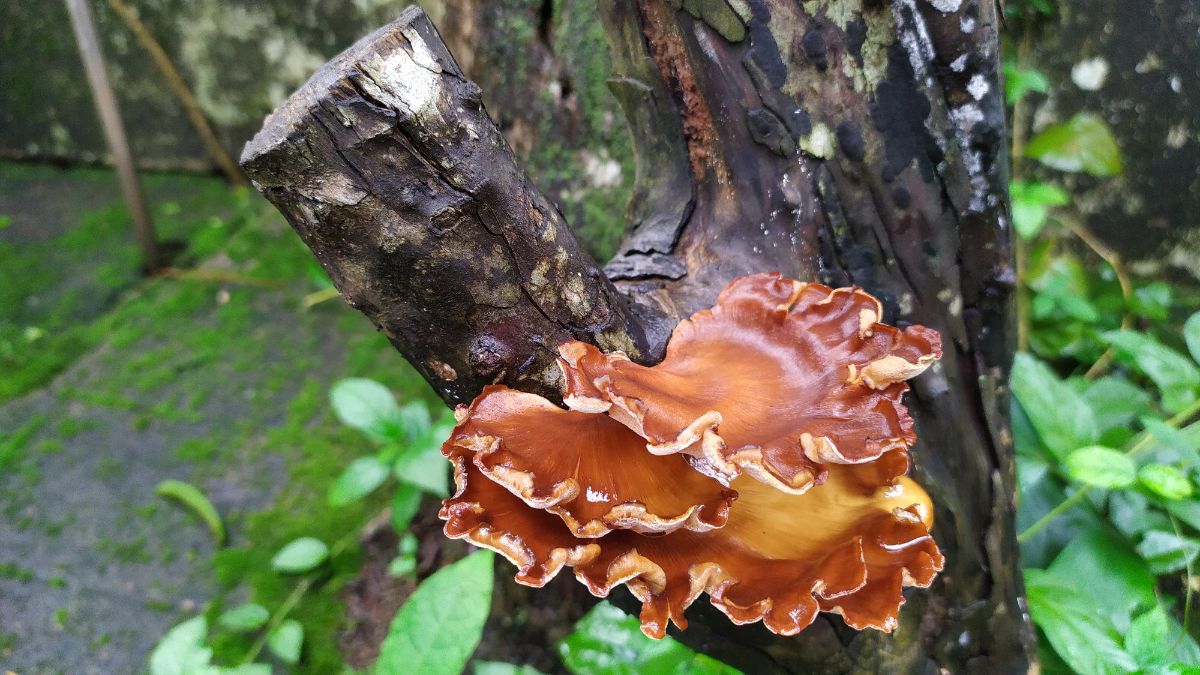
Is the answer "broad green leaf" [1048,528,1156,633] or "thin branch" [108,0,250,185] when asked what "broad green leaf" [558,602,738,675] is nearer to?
"broad green leaf" [1048,528,1156,633]

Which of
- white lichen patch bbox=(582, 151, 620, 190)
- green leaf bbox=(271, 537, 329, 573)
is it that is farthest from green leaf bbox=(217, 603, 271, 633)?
white lichen patch bbox=(582, 151, 620, 190)

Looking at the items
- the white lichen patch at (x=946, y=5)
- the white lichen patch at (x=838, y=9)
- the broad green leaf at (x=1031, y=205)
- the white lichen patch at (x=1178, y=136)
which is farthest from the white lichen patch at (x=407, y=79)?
the white lichen patch at (x=1178, y=136)

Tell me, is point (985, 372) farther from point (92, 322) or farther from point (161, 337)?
point (92, 322)

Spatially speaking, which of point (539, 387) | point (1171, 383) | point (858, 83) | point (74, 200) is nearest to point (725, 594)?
point (539, 387)

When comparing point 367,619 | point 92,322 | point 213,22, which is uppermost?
point 213,22

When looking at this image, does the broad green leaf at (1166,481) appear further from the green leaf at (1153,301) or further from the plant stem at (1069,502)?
the green leaf at (1153,301)

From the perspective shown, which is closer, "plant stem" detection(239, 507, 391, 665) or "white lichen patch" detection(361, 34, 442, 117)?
"white lichen patch" detection(361, 34, 442, 117)

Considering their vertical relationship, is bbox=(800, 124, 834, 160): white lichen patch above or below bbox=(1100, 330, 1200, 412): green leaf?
above
